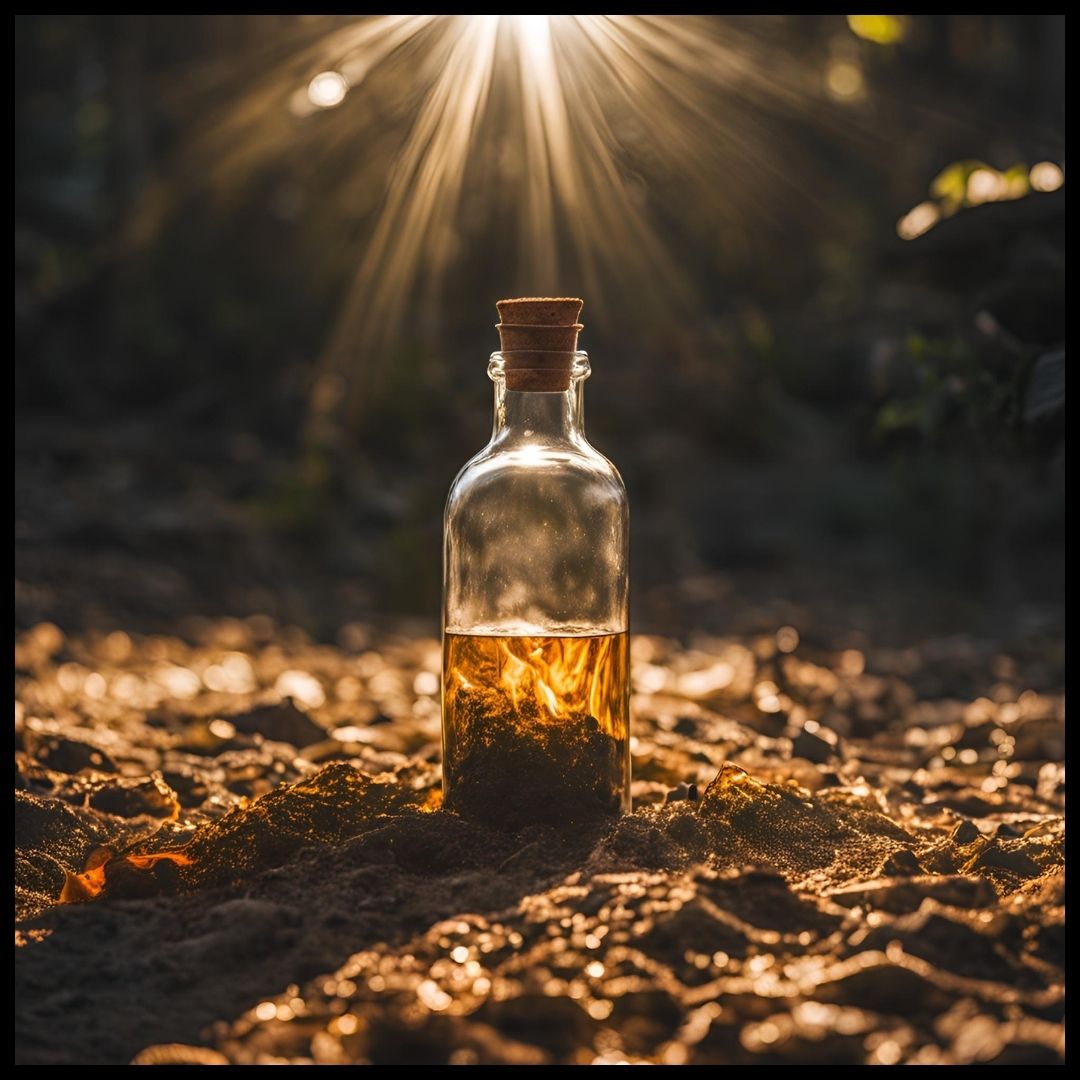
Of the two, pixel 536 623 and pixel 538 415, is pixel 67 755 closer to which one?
pixel 536 623

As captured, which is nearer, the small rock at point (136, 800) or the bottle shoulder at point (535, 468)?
the bottle shoulder at point (535, 468)

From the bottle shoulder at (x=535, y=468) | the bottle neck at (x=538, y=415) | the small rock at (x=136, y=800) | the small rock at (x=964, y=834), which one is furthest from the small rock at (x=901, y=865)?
the small rock at (x=136, y=800)

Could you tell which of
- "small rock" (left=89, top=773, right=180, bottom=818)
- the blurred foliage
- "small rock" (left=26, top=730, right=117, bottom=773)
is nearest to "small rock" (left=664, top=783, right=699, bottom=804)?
"small rock" (left=89, top=773, right=180, bottom=818)

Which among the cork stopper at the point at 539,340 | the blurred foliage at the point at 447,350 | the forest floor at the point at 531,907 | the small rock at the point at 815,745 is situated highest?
the blurred foliage at the point at 447,350

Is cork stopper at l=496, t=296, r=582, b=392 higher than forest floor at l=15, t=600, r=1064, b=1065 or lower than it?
higher

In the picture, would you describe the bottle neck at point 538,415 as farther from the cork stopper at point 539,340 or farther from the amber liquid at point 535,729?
the amber liquid at point 535,729

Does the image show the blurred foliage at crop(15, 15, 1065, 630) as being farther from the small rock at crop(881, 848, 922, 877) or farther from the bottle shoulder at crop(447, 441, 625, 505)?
the small rock at crop(881, 848, 922, 877)
